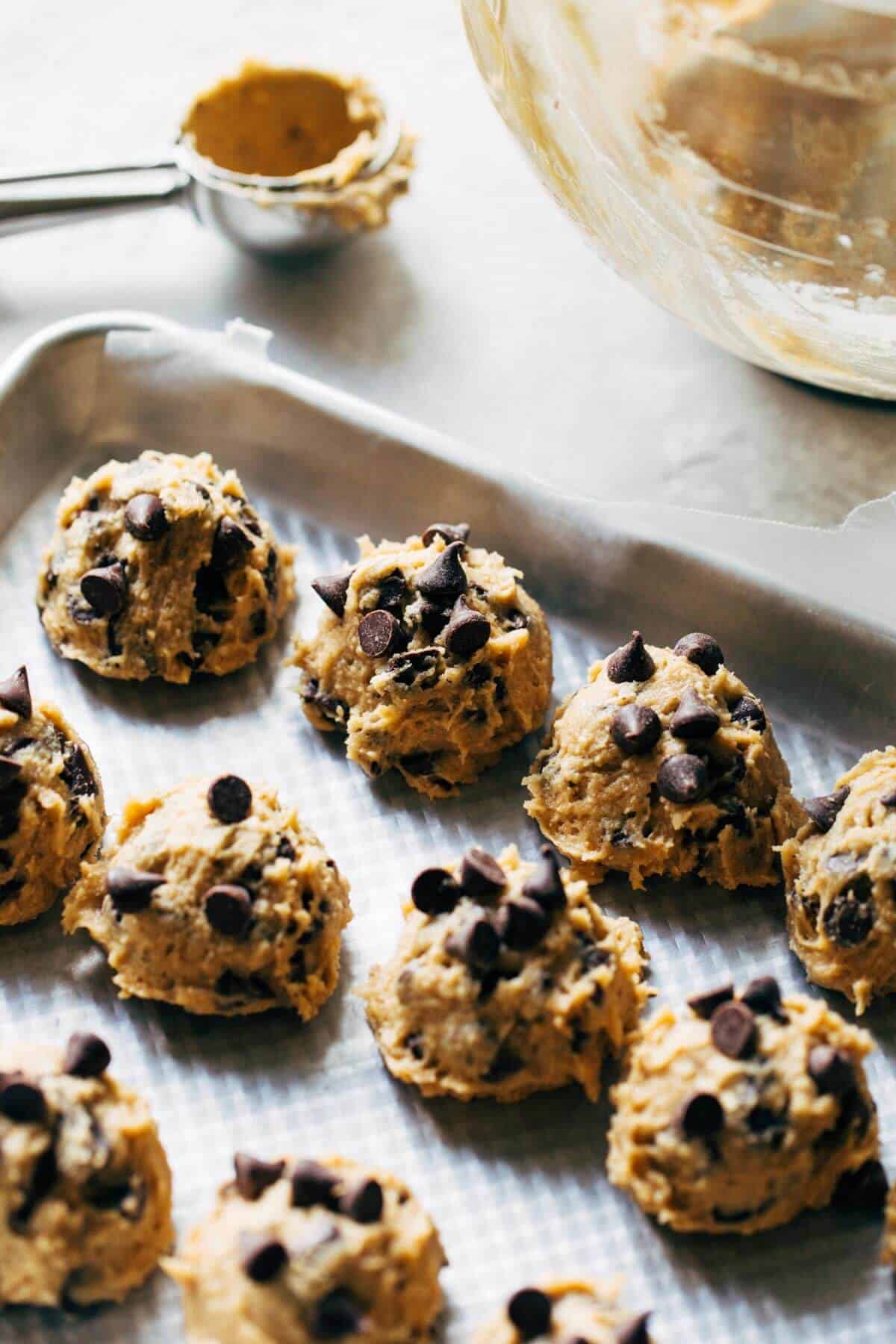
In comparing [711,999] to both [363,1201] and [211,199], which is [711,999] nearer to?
[363,1201]

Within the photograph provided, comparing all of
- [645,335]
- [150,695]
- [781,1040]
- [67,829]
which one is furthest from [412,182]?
[781,1040]

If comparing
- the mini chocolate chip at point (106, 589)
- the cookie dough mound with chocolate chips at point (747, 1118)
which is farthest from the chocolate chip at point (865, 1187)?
the mini chocolate chip at point (106, 589)

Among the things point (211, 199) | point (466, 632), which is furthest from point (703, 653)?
point (211, 199)

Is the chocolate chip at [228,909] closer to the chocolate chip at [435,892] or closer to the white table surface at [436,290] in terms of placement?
the chocolate chip at [435,892]

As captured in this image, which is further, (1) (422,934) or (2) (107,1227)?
(1) (422,934)

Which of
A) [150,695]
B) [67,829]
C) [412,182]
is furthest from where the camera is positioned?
[412,182]

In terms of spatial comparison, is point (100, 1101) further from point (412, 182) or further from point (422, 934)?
point (412, 182)
